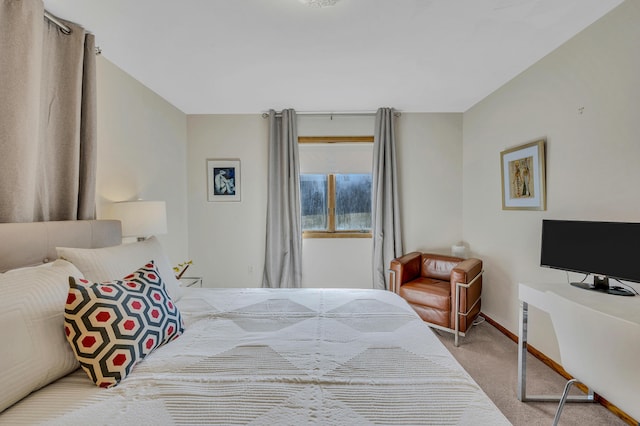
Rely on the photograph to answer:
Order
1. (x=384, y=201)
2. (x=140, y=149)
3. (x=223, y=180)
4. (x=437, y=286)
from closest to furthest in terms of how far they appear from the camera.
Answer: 1. (x=140, y=149)
2. (x=437, y=286)
3. (x=384, y=201)
4. (x=223, y=180)

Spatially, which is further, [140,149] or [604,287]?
[140,149]

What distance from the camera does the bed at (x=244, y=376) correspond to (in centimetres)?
85

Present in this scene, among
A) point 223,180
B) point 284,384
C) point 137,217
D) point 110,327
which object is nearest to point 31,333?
point 110,327

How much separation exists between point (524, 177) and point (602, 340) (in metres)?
1.80

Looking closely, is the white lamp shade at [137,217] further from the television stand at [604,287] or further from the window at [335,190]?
the television stand at [604,287]

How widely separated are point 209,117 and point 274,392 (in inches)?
147

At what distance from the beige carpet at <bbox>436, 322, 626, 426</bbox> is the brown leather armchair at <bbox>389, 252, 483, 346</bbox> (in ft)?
0.58

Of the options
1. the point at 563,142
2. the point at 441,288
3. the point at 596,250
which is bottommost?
the point at 441,288

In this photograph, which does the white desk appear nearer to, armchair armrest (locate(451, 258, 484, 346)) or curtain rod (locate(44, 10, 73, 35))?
armchair armrest (locate(451, 258, 484, 346))

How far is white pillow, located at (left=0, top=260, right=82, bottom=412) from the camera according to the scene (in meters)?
0.86

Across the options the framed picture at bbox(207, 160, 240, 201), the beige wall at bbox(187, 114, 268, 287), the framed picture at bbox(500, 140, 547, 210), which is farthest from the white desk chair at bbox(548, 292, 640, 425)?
the framed picture at bbox(207, 160, 240, 201)

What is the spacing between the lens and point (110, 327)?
1.05 meters

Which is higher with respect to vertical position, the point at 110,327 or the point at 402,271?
the point at 110,327

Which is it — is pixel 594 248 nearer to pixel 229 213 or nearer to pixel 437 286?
pixel 437 286
